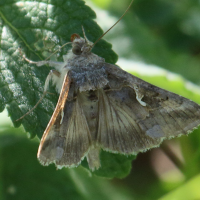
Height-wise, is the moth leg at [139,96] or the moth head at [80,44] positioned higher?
the moth head at [80,44]

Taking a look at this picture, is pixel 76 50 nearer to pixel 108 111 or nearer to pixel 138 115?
pixel 108 111

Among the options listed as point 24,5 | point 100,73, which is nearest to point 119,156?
point 100,73

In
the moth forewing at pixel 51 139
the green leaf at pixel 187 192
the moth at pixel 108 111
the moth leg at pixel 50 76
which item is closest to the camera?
the moth forewing at pixel 51 139

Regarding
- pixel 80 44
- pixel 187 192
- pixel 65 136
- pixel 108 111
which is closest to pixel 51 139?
pixel 65 136

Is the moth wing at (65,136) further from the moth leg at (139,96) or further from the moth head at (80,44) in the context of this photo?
the moth leg at (139,96)

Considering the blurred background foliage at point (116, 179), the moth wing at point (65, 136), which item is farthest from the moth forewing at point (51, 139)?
the blurred background foliage at point (116, 179)

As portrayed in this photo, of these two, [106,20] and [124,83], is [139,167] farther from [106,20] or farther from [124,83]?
[106,20]

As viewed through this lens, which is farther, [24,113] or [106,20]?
[106,20]

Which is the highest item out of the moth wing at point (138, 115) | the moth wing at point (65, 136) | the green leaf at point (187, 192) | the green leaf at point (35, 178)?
the moth wing at point (138, 115)

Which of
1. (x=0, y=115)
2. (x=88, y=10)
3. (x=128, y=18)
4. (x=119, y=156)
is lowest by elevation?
(x=0, y=115)
